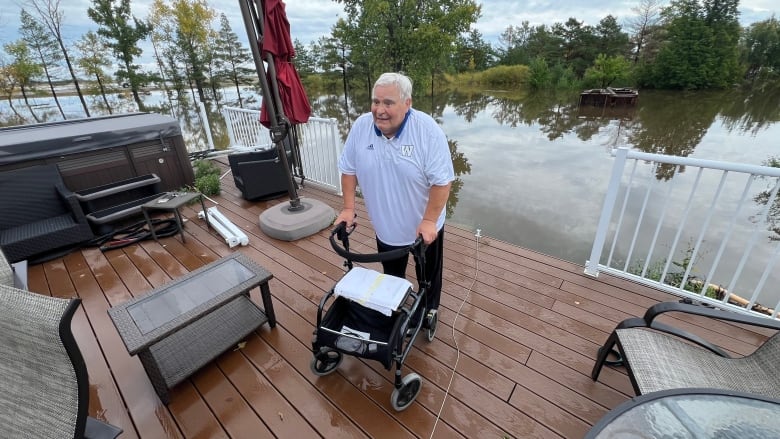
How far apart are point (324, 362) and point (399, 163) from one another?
1192 mm

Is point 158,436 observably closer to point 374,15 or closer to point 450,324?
point 450,324

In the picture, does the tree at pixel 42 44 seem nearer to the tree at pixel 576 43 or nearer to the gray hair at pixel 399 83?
the gray hair at pixel 399 83

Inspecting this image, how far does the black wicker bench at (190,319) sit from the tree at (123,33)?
24.5m

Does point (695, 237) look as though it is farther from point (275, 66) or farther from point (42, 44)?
point (42, 44)

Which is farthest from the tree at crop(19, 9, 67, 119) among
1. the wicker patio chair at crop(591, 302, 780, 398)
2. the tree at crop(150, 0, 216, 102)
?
the wicker patio chair at crop(591, 302, 780, 398)

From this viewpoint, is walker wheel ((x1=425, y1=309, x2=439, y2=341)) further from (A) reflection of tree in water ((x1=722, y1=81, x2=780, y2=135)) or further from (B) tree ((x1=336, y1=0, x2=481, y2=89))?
(B) tree ((x1=336, y1=0, x2=481, y2=89))

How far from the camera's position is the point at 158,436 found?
1.52m

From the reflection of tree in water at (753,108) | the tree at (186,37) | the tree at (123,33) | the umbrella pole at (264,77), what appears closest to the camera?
the umbrella pole at (264,77)

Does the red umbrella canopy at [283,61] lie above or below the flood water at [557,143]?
above

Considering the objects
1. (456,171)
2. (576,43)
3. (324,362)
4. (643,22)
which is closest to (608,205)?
(324,362)

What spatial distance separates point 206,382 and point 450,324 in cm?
153

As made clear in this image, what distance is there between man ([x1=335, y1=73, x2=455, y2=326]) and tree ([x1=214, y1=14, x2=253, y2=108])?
26.7 meters

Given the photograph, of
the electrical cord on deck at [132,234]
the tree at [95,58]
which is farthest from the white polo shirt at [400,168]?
the tree at [95,58]

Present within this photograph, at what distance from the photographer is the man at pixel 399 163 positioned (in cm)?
142
